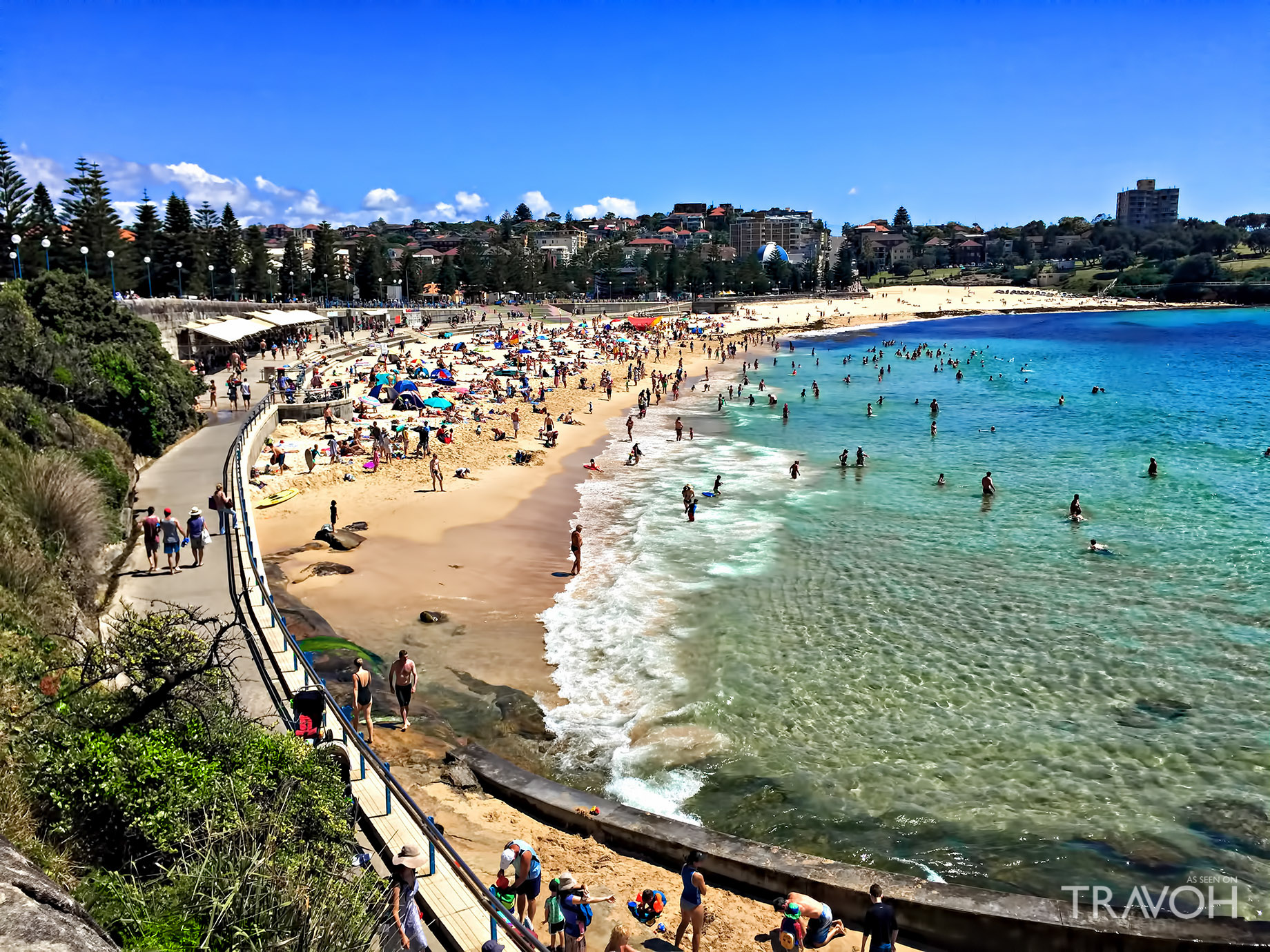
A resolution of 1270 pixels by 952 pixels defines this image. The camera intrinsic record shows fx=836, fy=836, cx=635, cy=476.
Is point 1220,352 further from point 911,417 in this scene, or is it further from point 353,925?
point 353,925

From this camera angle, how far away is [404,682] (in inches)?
410

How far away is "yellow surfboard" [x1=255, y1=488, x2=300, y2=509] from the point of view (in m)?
19.8

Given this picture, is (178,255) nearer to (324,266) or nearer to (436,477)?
(324,266)

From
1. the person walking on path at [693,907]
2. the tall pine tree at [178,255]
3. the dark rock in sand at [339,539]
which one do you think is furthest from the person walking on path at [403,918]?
the tall pine tree at [178,255]

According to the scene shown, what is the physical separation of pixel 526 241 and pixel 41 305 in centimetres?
15057

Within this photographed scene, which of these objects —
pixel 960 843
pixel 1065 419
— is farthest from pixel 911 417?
pixel 960 843

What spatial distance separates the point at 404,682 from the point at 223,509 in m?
6.54

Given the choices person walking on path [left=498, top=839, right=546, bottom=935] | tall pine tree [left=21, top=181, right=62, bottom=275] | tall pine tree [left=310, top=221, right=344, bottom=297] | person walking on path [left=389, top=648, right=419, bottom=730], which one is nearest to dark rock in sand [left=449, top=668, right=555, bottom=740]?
person walking on path [left=389, top=648, right=419, bottom=730]

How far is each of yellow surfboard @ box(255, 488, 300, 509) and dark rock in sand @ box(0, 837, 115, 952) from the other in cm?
1682

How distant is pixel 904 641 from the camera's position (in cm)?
1412

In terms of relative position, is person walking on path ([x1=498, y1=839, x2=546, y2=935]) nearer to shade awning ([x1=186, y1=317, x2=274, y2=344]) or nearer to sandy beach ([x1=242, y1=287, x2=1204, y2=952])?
sandy beach ([x1=242, y1=287, x2=1204, y2=952])

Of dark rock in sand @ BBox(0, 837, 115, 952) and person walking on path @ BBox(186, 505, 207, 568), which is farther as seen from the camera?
person walking on path @ BBox(186, 505, 207, 568)

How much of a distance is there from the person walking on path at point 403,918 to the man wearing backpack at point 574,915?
1.10 metres

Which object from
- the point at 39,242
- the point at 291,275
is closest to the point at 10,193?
the point at 39,242
